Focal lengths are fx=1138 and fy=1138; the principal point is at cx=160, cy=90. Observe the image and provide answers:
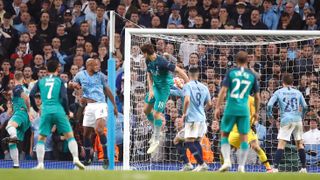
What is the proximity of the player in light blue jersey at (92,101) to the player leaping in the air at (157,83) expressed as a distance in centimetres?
150

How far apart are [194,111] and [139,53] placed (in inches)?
83.8

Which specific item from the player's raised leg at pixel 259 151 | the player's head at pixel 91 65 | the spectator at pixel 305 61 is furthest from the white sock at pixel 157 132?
the spectator at pixel 305 61

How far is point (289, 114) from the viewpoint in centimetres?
2141

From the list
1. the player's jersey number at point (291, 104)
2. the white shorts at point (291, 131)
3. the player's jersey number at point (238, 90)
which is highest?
the player's jersey number at point (238, 90)

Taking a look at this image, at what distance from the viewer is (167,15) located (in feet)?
84.9

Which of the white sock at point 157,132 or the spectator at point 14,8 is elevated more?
the spectator at point 14,8

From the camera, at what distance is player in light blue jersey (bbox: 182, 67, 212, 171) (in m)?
20.4

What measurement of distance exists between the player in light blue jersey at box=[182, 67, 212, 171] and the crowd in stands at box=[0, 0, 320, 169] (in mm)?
1560

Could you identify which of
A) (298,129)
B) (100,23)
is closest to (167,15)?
(100,23)

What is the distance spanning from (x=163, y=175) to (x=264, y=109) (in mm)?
6791

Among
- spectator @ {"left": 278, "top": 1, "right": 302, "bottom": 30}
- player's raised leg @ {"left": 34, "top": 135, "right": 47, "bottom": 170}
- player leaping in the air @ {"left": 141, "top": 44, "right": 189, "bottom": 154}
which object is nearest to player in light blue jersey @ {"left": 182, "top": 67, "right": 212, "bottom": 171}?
player leaping in the air @ {"left": 141, "top": 44, "right": 189, "bottom": 154}

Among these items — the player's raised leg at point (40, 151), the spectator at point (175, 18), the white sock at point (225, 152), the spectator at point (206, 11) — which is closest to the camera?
the white sock at point (225, 152)

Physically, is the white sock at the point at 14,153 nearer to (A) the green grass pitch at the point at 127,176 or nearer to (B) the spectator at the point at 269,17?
(A) the green grass pitch at the point at 127,176

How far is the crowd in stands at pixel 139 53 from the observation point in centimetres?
2270
